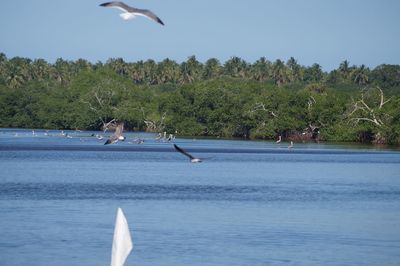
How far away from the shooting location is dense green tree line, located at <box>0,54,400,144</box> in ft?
326

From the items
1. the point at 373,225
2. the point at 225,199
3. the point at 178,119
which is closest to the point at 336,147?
the point at 178,119

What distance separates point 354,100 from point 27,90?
5368cm

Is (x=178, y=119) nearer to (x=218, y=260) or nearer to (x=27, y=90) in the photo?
(x=27, y=90)

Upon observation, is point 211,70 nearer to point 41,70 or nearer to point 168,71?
point 168,71

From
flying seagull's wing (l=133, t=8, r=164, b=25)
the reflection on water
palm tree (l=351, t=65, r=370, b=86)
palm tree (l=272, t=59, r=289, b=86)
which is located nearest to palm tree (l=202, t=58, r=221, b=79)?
palm tree (l=272, t=59, r=289, b=86)

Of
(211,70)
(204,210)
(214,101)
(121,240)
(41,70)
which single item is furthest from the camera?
(41,70)

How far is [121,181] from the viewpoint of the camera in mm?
48031

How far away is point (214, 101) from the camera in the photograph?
362 ft

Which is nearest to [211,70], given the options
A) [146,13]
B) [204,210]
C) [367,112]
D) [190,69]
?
[190,69]

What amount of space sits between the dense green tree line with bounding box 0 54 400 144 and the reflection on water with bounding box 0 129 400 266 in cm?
3226

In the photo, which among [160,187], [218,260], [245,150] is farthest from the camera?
[245,150]

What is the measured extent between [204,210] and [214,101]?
76031mm

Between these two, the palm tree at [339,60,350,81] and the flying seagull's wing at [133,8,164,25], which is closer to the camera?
the flying seagull's wing at [133,8,164,25]

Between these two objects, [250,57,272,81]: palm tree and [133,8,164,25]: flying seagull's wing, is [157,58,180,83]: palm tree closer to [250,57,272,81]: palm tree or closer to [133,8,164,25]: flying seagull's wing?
[250,57,272,81]: palm tree
